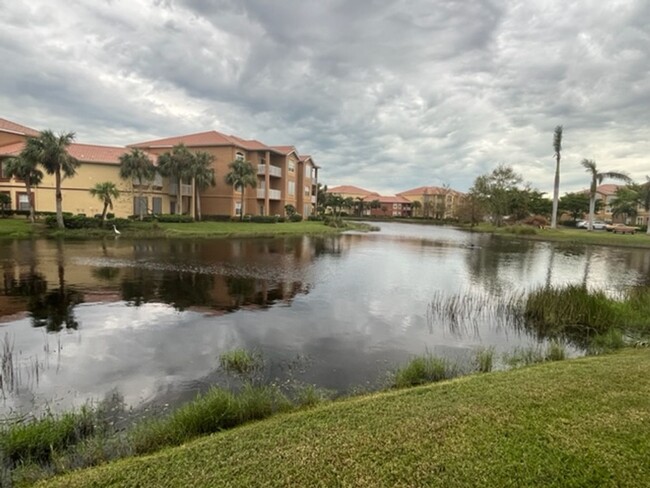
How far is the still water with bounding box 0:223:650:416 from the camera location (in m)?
8.03

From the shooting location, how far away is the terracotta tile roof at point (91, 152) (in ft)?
141

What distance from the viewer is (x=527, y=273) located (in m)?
23.2

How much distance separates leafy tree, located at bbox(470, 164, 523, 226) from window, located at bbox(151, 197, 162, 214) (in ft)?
183

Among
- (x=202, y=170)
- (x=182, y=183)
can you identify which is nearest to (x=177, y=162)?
(x=202, y=170)

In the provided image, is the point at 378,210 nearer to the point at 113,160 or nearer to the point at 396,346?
the point at 113,160

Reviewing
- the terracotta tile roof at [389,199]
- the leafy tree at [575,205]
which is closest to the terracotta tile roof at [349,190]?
the terracotta tile roof at [389,199]

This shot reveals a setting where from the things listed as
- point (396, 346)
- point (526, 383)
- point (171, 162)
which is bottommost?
point (396, 346)

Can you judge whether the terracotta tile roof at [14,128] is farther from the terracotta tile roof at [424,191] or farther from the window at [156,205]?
the terracotta tile roof at [424,191]

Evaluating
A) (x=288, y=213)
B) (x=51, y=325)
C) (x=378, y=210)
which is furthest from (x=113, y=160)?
(x=378, y=210)

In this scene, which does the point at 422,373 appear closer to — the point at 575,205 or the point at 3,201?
the point at 3,201

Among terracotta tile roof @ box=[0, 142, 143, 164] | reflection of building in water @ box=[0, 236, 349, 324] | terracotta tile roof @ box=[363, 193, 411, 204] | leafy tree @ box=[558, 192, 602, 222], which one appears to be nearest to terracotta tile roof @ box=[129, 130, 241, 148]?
terracotta tile roof @ box=[0, 142, 143, 164]

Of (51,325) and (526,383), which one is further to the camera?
(51,325)

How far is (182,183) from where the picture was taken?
170 feet

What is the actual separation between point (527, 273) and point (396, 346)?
16.3 meters
